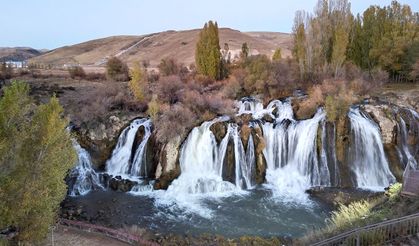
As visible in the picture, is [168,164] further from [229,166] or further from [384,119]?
[384,119]

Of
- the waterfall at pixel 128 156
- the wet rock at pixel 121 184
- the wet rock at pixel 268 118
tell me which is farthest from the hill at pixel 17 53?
the wet rock at pixel 268 118

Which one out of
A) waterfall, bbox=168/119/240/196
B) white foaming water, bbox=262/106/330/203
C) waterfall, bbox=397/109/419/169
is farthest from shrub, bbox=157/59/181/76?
waterfall, bbox=397/109/419/169

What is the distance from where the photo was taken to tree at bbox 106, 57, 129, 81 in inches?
1670

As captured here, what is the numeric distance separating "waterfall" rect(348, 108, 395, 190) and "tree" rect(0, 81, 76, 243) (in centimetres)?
1804

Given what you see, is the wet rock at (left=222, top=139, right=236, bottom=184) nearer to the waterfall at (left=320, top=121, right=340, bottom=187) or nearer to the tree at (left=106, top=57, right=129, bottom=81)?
the waterfall at (left=320, top=121, right=340, bottom=187)

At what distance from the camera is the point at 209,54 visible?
36.8 meters

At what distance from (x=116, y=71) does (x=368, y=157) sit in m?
28.7

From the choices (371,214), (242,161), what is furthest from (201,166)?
(371,214)

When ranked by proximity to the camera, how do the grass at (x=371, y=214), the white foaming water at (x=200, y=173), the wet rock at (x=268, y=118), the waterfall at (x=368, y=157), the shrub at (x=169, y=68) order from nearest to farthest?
1. the grass at (x=371, y=214)
2. the white foaming water at (x=200, y=173)
3. the waterfall at (x=368, y=157)
4. the wet rock at (x=268, y=118)
5. the shrub at (x=169, y=68)

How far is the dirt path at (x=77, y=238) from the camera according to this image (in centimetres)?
1466

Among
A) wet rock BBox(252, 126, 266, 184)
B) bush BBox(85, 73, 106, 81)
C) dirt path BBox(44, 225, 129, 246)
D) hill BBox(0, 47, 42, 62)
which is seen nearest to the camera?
dirt path BBox(44, 225, 129, 246)

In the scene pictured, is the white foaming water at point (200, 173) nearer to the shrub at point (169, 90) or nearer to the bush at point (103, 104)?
the shrub at point (169, 90)

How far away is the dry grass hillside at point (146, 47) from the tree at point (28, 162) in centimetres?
7121

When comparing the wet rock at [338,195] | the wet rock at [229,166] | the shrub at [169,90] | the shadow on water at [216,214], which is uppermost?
the shrub at [169,90]
